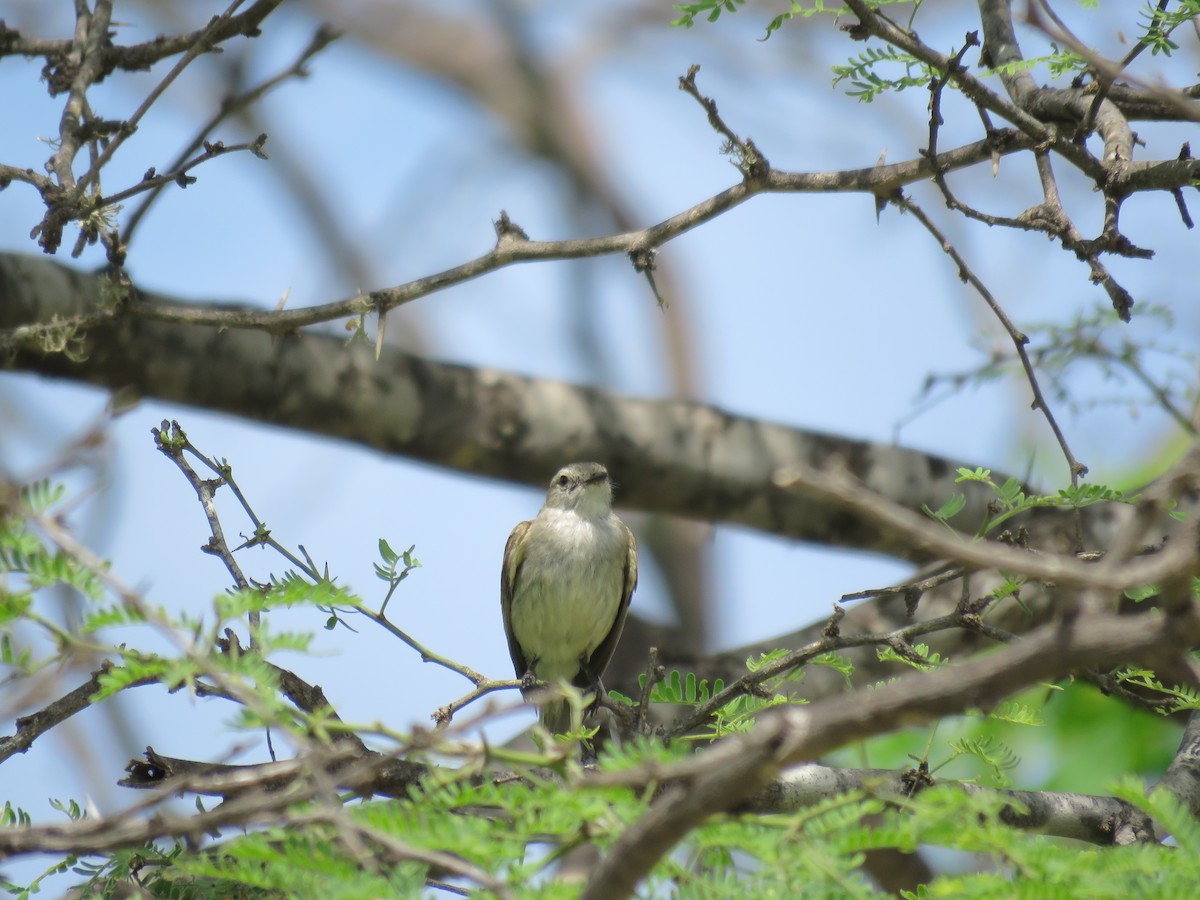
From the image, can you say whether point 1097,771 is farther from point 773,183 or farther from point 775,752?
point 775,752

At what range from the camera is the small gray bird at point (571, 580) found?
6684mm

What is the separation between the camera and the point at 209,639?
2.02m

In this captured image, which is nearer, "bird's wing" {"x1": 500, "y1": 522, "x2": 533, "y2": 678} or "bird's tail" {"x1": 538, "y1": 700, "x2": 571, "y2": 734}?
"bird's tail" {"x1": 538, "y1": 700, "x2": 571, "y2": 734}

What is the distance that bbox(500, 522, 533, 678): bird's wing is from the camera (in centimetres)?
702

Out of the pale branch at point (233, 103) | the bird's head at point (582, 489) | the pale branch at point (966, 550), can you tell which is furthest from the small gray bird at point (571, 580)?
the pale branch at point (966, 550)

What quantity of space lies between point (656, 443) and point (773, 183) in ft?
11.4

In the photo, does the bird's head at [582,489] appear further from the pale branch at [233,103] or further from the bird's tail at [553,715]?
the pale branch at [233,103]

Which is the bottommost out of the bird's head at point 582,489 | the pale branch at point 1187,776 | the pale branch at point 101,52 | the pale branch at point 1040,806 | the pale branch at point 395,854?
the pale branch at point 395,854

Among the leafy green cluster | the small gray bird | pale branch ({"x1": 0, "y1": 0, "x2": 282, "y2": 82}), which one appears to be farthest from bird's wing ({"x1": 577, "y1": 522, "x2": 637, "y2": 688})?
the leafy green cluster

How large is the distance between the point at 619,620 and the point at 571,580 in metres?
0.37

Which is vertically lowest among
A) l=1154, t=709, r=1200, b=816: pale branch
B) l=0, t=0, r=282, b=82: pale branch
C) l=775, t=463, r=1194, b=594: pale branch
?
l=1154, t=709, r=1200, b=816: pale branch

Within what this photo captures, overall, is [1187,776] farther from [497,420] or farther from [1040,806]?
[497,420]

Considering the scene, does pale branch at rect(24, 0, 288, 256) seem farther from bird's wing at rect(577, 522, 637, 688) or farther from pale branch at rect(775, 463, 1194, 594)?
bird's wing at rect(577, 522, 637, 688)

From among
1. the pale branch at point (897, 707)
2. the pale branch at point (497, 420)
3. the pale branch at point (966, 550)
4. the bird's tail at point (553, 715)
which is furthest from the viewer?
the pale branch at point (497, 420)
